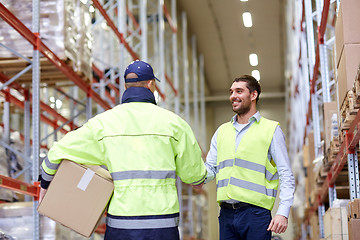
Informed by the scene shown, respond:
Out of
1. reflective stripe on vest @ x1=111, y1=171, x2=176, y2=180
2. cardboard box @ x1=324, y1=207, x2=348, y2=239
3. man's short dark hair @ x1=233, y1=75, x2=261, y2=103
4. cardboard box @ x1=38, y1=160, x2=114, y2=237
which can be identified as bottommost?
cardboard box @ x1=324, y1=207, x2=348, y2=239

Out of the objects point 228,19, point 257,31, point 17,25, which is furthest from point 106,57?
point 17,25

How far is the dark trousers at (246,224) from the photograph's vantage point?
4434mm

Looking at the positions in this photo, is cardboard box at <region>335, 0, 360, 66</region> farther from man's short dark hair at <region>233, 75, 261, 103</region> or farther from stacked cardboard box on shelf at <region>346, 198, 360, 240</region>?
stacked cardboard box on shelf at <region>346, 198, 360, 240</region>

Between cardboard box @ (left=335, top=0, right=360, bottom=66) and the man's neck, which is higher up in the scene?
cardboard box @ (left=335, top=0, right=360, bottom=66)

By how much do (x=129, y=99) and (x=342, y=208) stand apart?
3155 mm

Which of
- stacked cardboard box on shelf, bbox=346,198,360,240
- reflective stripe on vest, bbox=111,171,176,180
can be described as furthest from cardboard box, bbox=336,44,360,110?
reflective stripe on vest, bbox=111,171,176,180

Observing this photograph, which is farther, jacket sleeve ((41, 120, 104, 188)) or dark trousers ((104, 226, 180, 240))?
jacket sleeve ((41, 120, 104, 188))

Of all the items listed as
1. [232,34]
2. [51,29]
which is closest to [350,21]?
[51,29]

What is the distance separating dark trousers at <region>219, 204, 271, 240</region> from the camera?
14.5 ft

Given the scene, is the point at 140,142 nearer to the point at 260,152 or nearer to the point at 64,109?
the point at 260,152

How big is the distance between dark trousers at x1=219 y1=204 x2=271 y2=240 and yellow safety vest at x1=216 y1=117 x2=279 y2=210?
0.06 m

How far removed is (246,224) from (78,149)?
1320 mm

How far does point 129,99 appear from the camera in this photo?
4.02 metres

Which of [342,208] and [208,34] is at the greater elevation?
[208,34]
